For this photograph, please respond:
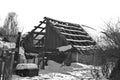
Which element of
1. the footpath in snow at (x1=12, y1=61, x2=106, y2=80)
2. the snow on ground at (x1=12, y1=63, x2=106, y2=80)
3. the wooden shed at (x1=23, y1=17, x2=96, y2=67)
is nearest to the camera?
the snow on ground at (x1=12, y1=63, x2=106, y2=80)

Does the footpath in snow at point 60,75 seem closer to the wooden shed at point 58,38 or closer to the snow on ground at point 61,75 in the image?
the snow on ground at point 61,75

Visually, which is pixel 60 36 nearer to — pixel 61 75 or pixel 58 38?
pixel 58 38

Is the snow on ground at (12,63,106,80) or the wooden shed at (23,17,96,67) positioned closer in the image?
the snow on ground at (12,63,106,80)

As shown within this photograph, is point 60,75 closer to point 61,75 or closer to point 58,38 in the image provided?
point 61,75

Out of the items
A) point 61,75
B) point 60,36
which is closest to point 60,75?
point 61,75

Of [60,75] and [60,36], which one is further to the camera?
[60,36]

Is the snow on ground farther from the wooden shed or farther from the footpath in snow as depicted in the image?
the wooden shed

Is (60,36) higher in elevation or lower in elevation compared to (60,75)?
higher

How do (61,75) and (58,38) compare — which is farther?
(58,38)

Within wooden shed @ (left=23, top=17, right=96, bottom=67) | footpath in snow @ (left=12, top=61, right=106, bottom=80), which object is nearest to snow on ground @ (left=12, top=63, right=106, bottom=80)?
footpath in snow @ (left=12, top=61, right=106, bottom=80)

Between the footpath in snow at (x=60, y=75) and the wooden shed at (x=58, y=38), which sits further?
the wooden shed at (x=58, y=38)

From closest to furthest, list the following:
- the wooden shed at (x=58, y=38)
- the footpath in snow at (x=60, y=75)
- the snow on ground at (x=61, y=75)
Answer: the snow on ground at (x=61, y=75) < the footpath in snow at (x=60, y=75) < the wooden shed at (x=58, y=38)

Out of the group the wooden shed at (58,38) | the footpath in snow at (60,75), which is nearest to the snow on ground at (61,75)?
the footpath in snow at (60,75)

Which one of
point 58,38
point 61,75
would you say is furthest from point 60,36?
point 61,75
